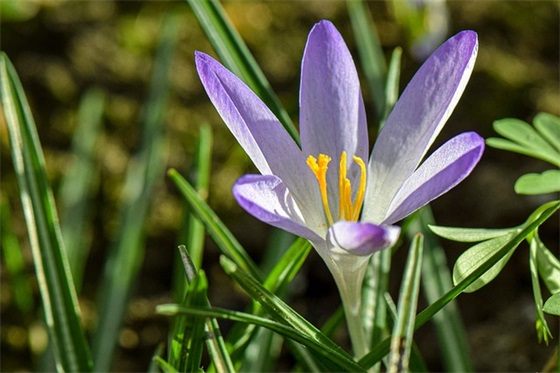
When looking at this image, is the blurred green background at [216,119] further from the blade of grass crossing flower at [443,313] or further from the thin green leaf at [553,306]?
the thin green leaf at [553,306]

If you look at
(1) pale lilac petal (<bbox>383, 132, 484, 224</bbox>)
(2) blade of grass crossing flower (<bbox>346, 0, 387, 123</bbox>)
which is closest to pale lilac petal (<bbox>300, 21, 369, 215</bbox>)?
(1) pale lilac petal (<bbox>383, 132, 484, 224</bbox>)

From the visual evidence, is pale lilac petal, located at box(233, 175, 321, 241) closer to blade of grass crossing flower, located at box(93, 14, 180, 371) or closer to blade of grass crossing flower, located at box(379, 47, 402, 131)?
blade of grass crossing flower, located at box(379, 47, 402, 131)

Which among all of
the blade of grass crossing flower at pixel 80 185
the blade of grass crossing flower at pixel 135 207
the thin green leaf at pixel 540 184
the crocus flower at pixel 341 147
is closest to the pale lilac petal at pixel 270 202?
the crocus flower at pixel 341 147

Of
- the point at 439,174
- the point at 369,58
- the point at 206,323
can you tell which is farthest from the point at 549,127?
the point at 369,58

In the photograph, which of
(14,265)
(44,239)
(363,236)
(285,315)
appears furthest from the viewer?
(14,265)

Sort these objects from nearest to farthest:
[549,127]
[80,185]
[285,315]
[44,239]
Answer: [285,315] → [549,127] → [44,239] → [80,185]

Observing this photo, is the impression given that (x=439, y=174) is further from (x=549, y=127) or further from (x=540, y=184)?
(x=549, y=127)

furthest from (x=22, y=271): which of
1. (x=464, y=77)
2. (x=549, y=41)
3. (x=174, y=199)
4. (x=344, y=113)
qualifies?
(x=549, y=41)
